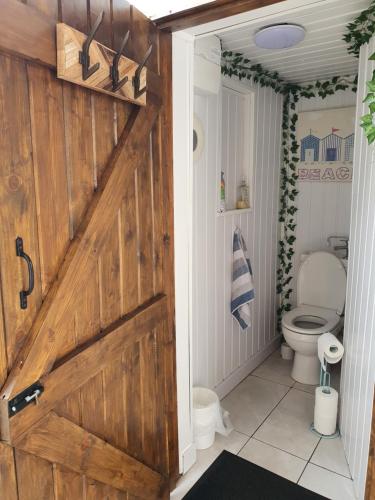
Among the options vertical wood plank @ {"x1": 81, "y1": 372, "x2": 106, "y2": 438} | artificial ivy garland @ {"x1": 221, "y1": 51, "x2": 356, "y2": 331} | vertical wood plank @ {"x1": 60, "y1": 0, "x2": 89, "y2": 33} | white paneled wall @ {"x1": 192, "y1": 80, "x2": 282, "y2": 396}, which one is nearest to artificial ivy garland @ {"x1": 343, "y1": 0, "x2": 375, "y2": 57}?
artificial ivy garland @ {"x1": 221, "y1": 51, "x2": 356, "y2": 331}

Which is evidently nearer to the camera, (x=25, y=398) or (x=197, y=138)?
(x=25, y=398)

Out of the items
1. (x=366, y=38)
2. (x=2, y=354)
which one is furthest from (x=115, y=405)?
(x=366, y=38)

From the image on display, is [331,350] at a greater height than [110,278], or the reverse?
[110,278]

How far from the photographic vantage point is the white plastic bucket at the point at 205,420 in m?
2.24

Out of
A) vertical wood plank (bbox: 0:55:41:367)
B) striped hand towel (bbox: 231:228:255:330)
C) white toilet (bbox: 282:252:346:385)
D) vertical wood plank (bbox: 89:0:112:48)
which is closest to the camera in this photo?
vertical wood plank (bbox: 0:55:41:367)

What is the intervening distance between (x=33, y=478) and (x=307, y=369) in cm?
230

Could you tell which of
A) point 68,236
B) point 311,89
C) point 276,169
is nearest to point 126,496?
point 68,236

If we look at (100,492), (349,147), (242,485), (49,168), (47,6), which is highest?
(47,6)

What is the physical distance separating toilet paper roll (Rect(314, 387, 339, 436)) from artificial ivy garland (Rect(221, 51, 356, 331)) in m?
1.23

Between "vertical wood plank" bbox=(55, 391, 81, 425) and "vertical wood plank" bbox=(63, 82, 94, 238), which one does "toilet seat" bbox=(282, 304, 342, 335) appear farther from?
"vertical wood plank" bbox=(63, 82, 94, 238)

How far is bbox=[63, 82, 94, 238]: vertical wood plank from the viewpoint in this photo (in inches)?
45.9

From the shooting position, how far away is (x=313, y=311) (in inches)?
125

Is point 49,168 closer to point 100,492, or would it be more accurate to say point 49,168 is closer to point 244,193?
point 100,492

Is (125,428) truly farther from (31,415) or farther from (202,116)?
(202,116)
